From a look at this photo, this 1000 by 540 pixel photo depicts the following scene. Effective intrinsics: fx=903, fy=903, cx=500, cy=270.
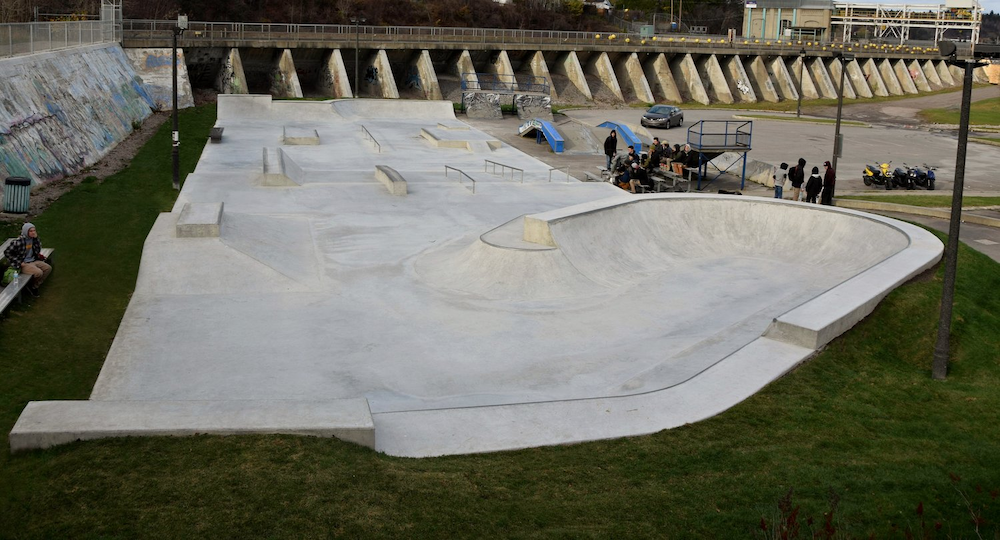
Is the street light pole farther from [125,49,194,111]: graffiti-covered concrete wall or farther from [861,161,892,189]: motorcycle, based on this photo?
[125,49,194,111]: graffiti-covered concrete wall

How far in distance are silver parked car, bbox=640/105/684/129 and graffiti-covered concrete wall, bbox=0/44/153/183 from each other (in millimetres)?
24706

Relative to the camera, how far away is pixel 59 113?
26812 mm

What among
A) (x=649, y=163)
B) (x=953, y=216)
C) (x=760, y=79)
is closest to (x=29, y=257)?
(x=953, y=216)

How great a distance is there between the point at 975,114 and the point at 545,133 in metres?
37.0

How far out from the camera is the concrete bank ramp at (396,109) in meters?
47.5

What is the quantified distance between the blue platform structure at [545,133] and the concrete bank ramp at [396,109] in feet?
19.8

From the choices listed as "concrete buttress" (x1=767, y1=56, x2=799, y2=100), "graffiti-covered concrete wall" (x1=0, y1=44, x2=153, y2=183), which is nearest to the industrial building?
"concrete buttress" (x1=767, y1=56, x2=799, y2=100)

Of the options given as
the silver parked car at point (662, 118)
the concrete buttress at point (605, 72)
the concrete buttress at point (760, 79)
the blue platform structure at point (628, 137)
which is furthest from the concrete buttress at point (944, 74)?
the blue platform structure at point (628, 137)

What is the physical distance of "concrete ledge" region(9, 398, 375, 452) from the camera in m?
8.82

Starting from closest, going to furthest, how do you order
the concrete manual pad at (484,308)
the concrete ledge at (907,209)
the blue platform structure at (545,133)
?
1. the concrete manual pad at (484,308)
2. the concrete ledge at (907,209)
3. the blue platform structure at (545,133)

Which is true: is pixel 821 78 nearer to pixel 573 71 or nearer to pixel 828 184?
pixel 573 71

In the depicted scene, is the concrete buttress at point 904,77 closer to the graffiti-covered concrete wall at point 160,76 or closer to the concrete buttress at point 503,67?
the concrete buttress at point 503,67

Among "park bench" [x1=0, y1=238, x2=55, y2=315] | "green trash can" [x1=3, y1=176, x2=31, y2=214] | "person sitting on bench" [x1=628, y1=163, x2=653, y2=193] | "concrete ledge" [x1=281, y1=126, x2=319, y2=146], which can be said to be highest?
"concrete ledge" [x1=281, y1=126, x2=319, y2=146]

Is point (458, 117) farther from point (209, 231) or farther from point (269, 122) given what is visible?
point (209, 231)
